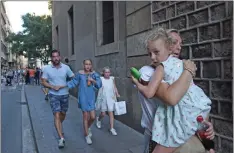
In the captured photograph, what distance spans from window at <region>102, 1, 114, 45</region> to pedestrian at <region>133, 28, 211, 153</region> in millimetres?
6780

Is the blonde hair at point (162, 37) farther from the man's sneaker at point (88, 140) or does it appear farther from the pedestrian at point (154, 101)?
the man's sneaker at point (88, 140)

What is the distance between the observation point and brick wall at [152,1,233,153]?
3.59 meters

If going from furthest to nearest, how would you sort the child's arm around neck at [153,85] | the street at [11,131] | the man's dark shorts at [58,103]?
the street at [11,131]
the man's dark shorts at [58,103]
the child's arm around neck at [153,85]

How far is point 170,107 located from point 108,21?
727cm

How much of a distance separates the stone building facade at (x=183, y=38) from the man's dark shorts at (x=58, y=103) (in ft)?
5.19

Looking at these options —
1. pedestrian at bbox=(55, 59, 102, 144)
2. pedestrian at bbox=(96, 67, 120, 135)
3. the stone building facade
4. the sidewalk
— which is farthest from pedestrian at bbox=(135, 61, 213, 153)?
pedestrian at bbox=(96, 67, 120, 135)

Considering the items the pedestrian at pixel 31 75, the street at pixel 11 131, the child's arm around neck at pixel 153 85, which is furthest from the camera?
the pedestrian at pixel 31 75

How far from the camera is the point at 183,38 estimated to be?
4.51 metres

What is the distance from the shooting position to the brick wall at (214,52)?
359 centimetres

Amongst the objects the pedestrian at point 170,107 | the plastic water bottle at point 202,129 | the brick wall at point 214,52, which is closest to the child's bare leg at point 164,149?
the pedestrian at point 170,107

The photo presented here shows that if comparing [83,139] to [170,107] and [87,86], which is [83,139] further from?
[170,107]

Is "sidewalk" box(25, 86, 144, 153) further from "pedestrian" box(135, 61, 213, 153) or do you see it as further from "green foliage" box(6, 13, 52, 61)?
"green foliage" box(6, 13, 52, 61)

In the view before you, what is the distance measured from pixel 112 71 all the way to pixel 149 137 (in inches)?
235

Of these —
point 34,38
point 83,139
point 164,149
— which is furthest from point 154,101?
point 34,38
